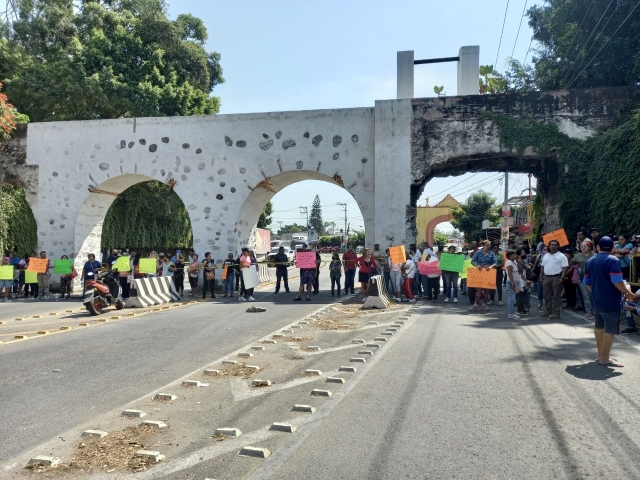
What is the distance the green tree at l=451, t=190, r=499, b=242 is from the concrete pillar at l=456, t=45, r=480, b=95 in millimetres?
32572

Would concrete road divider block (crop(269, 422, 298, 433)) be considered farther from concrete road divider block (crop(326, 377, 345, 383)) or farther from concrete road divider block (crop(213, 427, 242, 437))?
concrete road divider block (crop(326, 377, 345, 383))

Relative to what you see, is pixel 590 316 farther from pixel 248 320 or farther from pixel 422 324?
pixel 248 320

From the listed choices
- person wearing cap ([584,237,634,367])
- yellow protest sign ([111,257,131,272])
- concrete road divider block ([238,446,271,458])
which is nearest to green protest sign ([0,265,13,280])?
yellow protest sign ([111,257,131,272])

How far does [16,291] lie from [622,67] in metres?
23.0

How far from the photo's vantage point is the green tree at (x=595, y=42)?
18.2 meters

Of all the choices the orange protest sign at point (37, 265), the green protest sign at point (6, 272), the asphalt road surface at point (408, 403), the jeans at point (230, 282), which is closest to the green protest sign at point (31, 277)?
the orange protest sign at point (37, 265)

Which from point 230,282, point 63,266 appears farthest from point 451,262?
point 63,266

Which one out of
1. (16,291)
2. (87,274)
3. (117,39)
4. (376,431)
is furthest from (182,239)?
(376,431)

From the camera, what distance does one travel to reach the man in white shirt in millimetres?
11641

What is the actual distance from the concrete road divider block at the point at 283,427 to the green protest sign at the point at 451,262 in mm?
10722

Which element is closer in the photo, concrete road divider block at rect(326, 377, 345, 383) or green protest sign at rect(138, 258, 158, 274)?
concrete road divider block at rect(326, 377, 345, 383)

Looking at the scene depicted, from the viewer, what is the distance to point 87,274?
44.0 ft

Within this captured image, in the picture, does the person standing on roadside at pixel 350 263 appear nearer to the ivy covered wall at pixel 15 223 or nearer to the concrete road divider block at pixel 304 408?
the concrete road divider block at pixel 304 408

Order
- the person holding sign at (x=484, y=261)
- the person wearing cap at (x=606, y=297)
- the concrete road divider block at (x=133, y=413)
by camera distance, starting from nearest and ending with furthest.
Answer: the concrete road divider block at (x=133, y=413)
the person wearing cap at (x=606, y=297)
the person holding sign at (x=484, y=261)
